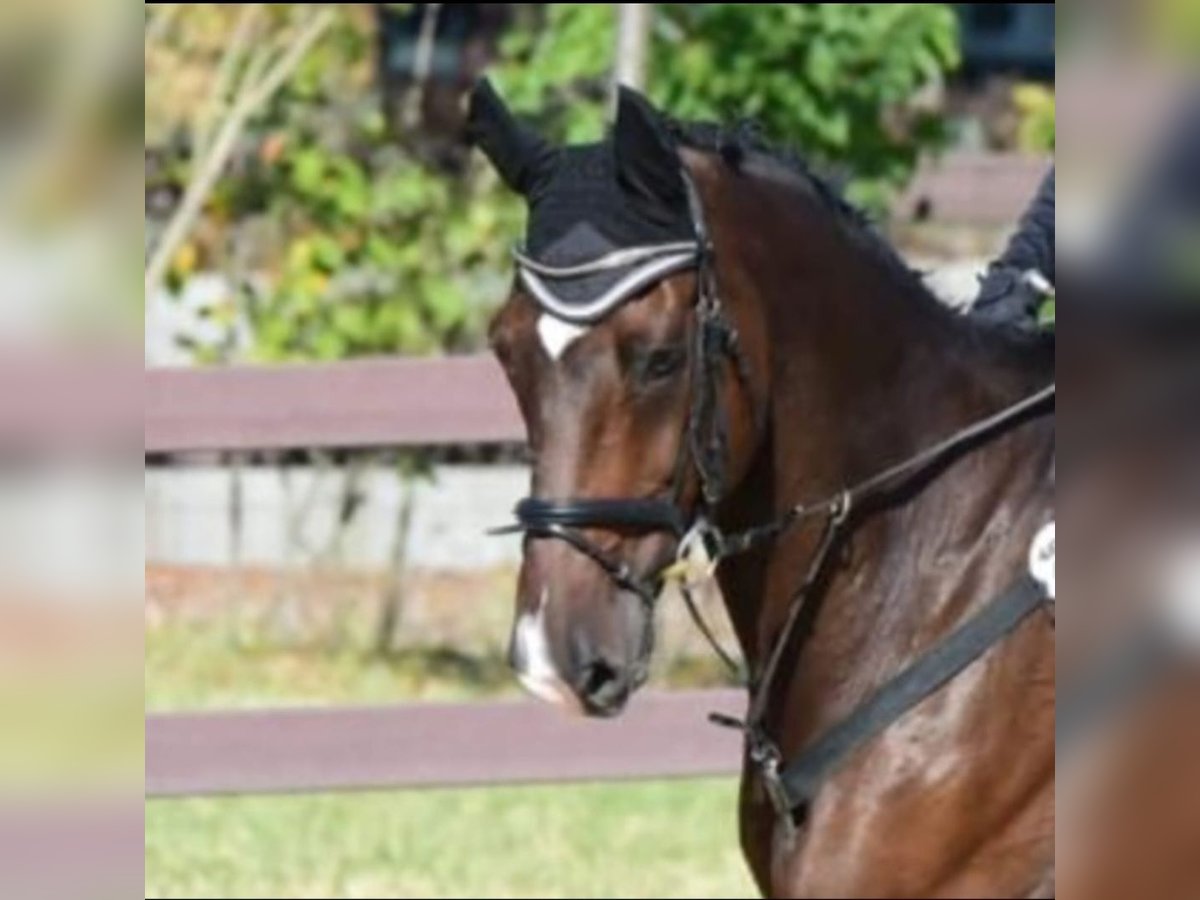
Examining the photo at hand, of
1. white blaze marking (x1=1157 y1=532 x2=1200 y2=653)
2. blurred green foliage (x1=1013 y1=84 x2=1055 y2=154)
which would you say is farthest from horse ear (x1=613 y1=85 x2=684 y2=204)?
blurred green foliage (x1=1013 y1=84 x2=1055 y2=154)

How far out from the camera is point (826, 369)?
358 centimetres

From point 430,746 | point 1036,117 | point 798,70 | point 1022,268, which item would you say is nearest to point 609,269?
point 1022,268

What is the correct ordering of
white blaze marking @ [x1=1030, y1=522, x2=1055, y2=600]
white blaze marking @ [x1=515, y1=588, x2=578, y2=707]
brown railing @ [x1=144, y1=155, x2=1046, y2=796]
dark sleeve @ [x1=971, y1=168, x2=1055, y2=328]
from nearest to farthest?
white blaze marking @ [x1=515, y1=588, x2=578, y2=707], white blaze marking @ [x1=1030, y1=522, x2=1055, y2=600], dark sleeve @ [x1=971, y1=168, x2=1055, y2=328], brown railing @ [x1=144, y1=155, x2=1046, y2=796]

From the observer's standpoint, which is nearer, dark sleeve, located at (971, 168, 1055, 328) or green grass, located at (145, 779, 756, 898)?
dark sleeve, located at (971, 168, 1055, 328)

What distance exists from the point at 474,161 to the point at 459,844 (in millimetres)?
3329

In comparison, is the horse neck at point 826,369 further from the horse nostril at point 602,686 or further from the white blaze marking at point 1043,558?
the horse nostril at point 602,686

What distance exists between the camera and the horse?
3.33 metres

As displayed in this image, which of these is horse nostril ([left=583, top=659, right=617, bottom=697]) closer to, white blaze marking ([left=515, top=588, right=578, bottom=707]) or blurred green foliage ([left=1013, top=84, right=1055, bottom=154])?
white blaze marking ([left=515, top=588, right=578, bottom=707])

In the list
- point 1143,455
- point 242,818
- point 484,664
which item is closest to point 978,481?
point 1143,455

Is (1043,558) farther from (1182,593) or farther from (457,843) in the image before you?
(457,843)

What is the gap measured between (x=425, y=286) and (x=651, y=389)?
6056 millimetres

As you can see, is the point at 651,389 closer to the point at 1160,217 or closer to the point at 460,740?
the point at 1160,217

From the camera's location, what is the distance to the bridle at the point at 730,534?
3340 millimetres

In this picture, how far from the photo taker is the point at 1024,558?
3553mm
